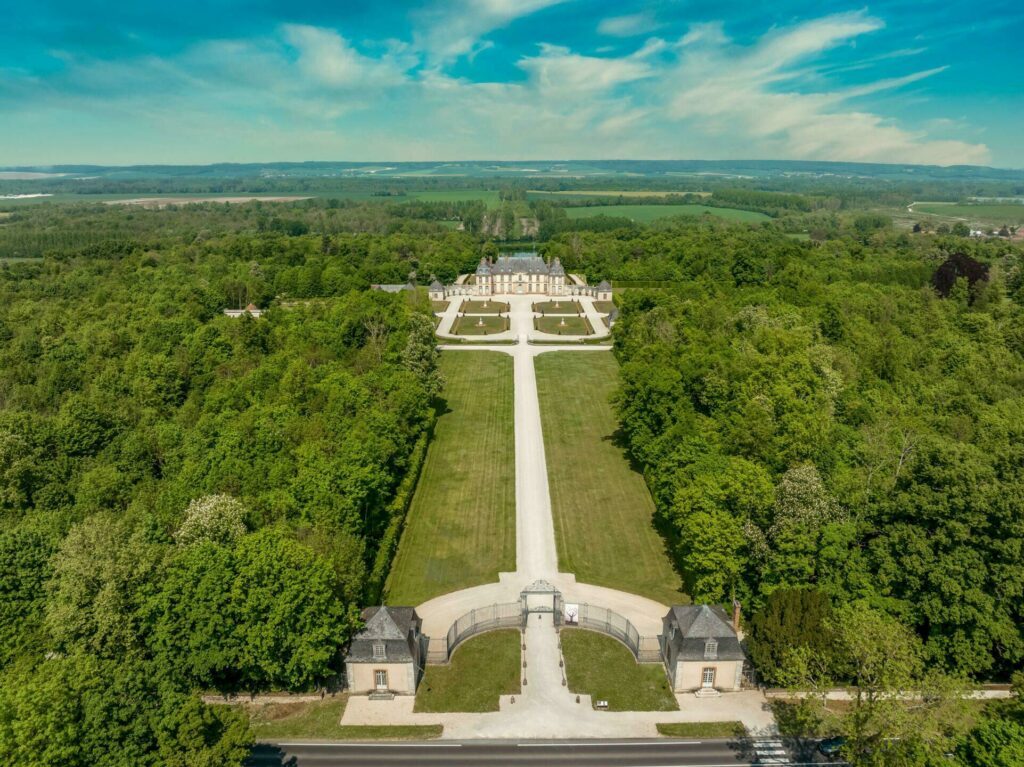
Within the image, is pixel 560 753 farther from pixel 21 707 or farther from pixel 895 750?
pixel 21 707

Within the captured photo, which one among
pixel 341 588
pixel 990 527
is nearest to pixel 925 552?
pixel 990 527

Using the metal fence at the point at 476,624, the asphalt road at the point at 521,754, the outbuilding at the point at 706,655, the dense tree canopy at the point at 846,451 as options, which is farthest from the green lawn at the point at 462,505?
the outbuilding at the point at 706,655

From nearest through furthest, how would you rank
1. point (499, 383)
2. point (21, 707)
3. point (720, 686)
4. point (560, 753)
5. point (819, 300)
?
1. point (21, 707)
2. point (560, 753)
3. point (720, 686)
4. point (499, 383)
5. point (819, 300)

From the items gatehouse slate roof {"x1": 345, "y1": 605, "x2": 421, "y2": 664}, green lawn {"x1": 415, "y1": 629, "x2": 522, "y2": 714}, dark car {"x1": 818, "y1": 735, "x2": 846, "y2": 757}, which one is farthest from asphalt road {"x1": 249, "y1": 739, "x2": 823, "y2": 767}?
gatehouse slate roof {"x1": 345, "y1": 605, "x2": 421, "y2": 664}

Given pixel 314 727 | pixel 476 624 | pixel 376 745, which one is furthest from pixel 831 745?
pixel 314 727

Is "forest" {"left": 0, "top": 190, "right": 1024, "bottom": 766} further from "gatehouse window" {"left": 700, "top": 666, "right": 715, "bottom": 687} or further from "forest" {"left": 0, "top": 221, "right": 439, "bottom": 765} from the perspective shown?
"gatehouse window" {"left": 700, "top": 666, "right": 715, "bottom": 687}

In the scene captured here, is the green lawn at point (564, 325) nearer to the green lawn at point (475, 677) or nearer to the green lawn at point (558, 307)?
the green lawn at point (558, 307)
